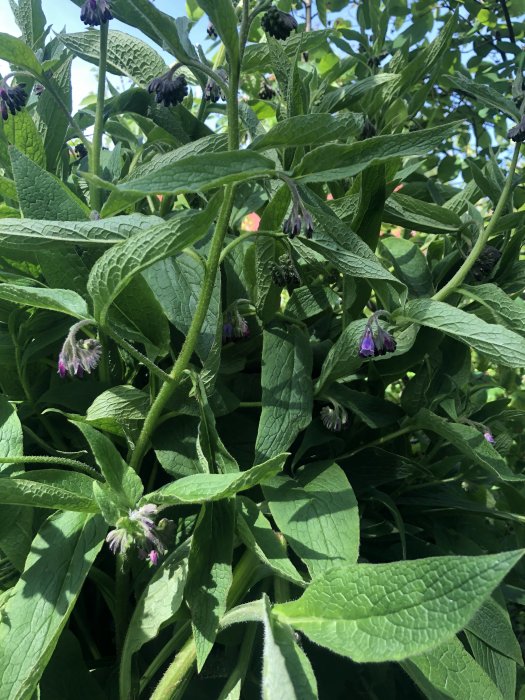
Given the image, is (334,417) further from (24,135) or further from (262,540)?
(24,135)

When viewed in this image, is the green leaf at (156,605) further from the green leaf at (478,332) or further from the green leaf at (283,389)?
the green leaf at (478,332)

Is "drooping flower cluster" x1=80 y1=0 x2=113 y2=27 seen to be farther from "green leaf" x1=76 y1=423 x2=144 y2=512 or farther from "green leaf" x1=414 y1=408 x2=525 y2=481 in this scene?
"green leaf" x1=414 y1=408 x2=525 y2=481

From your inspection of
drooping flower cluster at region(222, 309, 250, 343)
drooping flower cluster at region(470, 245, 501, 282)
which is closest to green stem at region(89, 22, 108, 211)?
drooping flower cluster at region(222, 309, 250, 343)

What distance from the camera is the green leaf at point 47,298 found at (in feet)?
1.86

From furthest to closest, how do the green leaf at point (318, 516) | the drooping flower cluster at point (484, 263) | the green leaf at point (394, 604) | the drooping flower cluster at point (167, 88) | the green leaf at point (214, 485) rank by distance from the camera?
the drooping flower cluster at point (484, 263), the drooping flower cluster at point (167, 88), the green leaf at point (318, 516), the green leaf at point (214, 485), the green leaf at point (394, 604)

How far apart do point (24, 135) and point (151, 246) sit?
452 millimetres

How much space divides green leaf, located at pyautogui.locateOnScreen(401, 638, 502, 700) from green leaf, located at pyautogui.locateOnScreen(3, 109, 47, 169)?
2.38 ft

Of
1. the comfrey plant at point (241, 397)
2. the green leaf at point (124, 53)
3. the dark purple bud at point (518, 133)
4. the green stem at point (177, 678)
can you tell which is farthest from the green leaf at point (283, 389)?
the green leaf at point (124, 53)

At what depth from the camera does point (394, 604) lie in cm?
43

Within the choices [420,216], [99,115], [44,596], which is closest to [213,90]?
[99,115]

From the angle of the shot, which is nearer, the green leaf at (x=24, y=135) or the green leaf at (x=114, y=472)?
the green leaf at (x=114, y=472)

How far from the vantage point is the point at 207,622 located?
0.58 meters

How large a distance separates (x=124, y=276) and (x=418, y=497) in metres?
0.50

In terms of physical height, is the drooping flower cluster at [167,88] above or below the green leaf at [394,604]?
above
